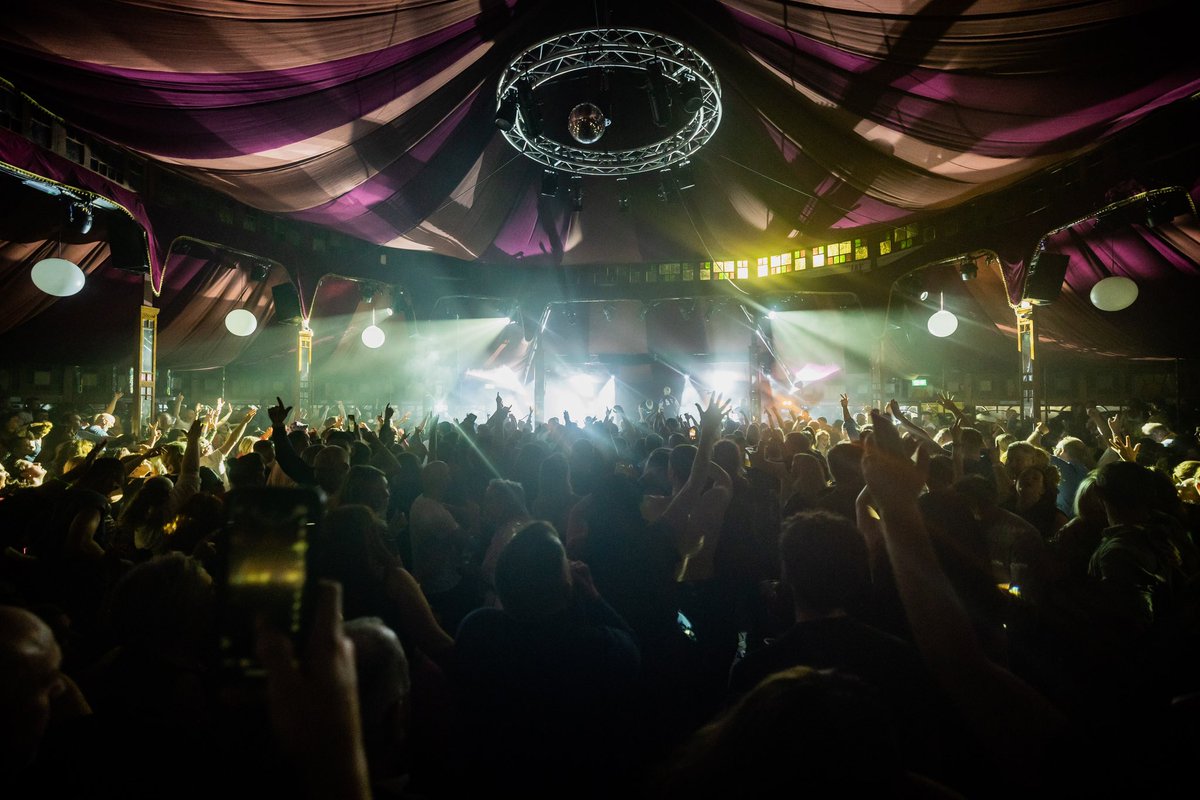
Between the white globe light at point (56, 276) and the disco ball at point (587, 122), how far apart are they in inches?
201

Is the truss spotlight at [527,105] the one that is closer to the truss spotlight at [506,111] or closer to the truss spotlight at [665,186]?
the truss spotlight at [506,111]

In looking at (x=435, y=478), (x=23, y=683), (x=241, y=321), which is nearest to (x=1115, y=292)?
(x=435, y=478)

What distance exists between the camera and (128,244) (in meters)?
6.18

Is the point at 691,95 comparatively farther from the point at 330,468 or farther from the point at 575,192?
the point at 330,468

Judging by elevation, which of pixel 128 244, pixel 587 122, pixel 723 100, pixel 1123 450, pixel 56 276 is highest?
pixel 723 100

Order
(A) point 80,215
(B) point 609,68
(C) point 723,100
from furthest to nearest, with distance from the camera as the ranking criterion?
(C) point 723,100 < (B) point 609,68 < (A) point 80,215

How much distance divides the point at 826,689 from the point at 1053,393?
15.8 meters

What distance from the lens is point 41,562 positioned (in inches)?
87.7

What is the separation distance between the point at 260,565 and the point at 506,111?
6909 millimetres

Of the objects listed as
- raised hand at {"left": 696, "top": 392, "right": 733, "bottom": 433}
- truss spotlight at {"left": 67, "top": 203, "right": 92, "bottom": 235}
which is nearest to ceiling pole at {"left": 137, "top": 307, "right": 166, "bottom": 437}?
truss spotlight at {"left": 67, "top": 203, "right": 92, "bottom": 235}

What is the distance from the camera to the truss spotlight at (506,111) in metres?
6.59

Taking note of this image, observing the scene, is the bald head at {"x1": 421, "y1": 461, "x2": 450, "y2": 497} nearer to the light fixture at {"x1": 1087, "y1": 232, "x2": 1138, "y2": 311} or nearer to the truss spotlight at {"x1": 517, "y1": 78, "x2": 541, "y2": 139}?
the truss spotlight at {"x1": 517, "y1": 78, "x2": 541, "y2": 139}

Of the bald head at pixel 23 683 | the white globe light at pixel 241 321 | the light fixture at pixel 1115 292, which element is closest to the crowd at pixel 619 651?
the bald head at pixel 23 683

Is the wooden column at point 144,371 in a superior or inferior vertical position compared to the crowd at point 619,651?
superior
